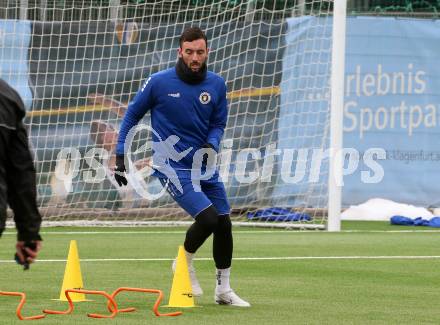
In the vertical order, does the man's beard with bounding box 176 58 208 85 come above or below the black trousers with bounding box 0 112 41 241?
above

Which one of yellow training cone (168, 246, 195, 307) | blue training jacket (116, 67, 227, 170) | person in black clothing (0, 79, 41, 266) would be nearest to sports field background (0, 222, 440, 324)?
yellow training cone (168, 246, 195, 307)

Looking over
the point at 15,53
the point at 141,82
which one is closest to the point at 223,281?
the point at 15,53

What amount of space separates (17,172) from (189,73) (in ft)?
13.0

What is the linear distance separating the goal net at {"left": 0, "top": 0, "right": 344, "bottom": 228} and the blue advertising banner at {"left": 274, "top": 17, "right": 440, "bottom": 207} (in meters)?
0.83

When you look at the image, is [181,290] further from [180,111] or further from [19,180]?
[19,180]

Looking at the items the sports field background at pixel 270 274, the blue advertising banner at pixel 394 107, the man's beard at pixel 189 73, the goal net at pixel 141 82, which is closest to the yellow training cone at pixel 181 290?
the sports field background at pixel 270 274

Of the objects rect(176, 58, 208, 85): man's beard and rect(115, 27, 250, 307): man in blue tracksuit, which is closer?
rect(115, 27, 250, 307): man in blue tracksuit

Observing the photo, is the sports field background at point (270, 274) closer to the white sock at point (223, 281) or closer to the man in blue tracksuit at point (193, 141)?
the white sock at point (223, 281)

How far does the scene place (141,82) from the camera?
18297mm

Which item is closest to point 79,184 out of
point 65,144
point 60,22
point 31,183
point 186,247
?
point 65,144

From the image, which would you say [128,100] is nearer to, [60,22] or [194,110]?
[60,22]

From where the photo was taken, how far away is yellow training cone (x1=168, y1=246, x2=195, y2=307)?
858cm

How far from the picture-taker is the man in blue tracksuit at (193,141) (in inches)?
348

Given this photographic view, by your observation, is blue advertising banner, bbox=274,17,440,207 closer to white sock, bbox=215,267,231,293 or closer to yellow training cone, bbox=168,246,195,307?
white sock, bbox=215,267,231,293
